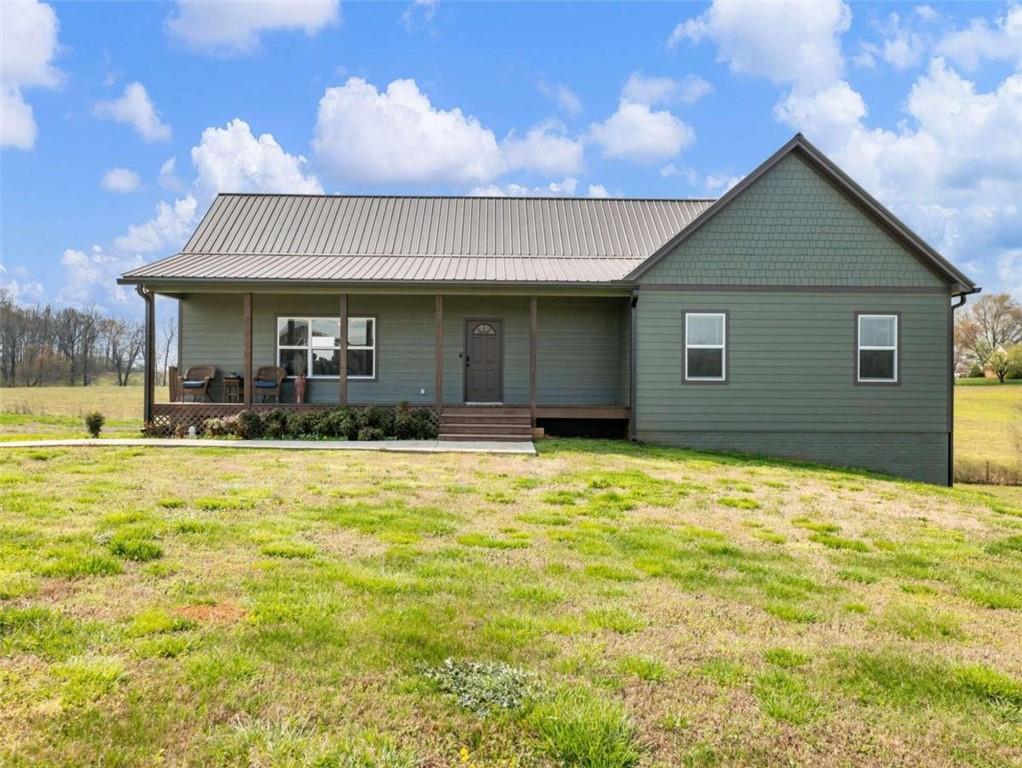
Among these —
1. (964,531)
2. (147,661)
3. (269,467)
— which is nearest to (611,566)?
(147,661)


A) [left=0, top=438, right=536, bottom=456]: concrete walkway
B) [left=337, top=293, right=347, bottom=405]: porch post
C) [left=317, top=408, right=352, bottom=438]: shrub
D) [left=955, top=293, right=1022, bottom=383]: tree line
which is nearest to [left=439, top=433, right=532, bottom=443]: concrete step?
[left=0, top=438, right=536, bottom=456]: concrete walkway

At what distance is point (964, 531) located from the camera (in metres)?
6.59

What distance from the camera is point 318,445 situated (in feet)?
36.9

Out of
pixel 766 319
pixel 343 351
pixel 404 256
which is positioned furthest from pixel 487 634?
pixel 404 256

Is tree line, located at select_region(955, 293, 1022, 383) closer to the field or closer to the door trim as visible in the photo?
the field

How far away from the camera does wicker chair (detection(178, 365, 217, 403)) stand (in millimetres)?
14113

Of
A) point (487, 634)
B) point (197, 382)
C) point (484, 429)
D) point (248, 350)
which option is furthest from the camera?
point (197, 382)

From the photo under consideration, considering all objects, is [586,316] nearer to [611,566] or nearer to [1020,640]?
[611,566]

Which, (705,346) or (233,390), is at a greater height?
(705,346)

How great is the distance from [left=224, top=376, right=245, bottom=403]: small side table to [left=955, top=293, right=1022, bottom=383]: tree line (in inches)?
1797

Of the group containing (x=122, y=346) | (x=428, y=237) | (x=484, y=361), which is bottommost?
(x=484, y=361)

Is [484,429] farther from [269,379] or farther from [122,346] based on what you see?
[122,346]

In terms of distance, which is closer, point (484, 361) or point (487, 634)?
point (487, 634)

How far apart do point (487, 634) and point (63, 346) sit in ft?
136
